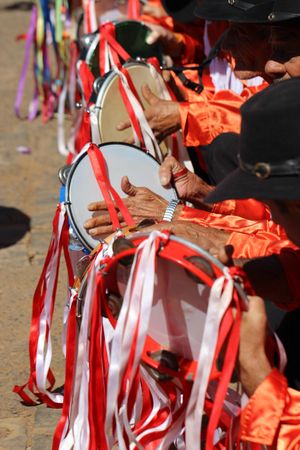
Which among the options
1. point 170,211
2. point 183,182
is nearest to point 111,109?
point 183,182

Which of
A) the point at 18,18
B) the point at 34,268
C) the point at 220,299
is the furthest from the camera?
the point at 18,18

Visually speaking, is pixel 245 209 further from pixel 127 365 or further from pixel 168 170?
pixel 127 365

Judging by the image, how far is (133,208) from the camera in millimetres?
2809

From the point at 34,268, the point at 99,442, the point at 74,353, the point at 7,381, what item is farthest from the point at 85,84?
the point at 99,442

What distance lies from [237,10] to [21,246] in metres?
1.50

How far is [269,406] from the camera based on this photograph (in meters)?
1.98

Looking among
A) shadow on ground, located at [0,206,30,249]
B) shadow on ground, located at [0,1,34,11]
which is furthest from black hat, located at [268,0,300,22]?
shadow on ground, located at [0,1,34,11]

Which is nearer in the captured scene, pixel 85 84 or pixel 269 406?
pixel 269 406

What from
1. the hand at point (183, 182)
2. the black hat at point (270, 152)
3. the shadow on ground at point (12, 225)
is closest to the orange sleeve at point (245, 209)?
the hand at point (183, 182)

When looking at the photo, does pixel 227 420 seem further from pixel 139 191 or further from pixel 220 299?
pixel 139 191

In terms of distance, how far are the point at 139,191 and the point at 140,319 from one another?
0.90 m

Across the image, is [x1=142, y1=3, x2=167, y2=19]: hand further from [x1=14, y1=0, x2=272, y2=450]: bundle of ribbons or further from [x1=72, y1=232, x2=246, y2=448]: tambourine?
[x1=72, y1=232, x2=246, y2=448]: tambourine

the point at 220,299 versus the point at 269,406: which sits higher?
the point at 220,299

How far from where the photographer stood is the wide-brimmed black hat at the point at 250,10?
9.46 ft
